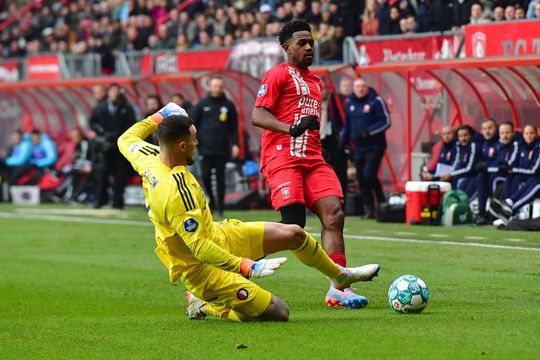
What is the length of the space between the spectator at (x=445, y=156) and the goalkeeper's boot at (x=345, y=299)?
935cm

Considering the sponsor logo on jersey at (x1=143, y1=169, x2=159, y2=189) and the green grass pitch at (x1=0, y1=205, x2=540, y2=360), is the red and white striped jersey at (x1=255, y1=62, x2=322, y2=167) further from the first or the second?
the sponsor logo on jersey at (x1=143, y1=169, x2=159, y2=189)

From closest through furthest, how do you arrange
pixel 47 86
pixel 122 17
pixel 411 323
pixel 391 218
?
1. pixel 411 323
2. pixel 391 218
3. pixel 47 86
4. pixel 122 17

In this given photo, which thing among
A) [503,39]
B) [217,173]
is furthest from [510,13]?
[217,173]

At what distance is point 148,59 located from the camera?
27.9 m

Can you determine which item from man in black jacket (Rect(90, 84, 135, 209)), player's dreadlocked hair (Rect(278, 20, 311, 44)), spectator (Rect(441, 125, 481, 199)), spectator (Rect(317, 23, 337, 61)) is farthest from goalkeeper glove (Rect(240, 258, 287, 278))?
man in black jacket (Rect(90, 84, 135, 209))

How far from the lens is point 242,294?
28.9 ft

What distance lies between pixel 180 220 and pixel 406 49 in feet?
41.7

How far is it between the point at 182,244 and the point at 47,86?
19.2 meters

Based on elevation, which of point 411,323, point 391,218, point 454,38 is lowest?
point 391,218

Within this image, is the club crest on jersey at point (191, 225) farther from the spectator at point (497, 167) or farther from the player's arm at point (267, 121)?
the spectator at point (497, 167)

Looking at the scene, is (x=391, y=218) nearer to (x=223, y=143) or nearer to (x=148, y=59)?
(x=223, y=143)

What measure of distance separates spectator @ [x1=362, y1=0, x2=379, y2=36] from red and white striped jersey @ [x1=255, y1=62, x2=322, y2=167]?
1223cm

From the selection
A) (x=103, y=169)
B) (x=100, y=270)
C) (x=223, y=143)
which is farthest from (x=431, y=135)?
(x=100, y=270)

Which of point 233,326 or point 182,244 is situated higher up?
point 182,244
